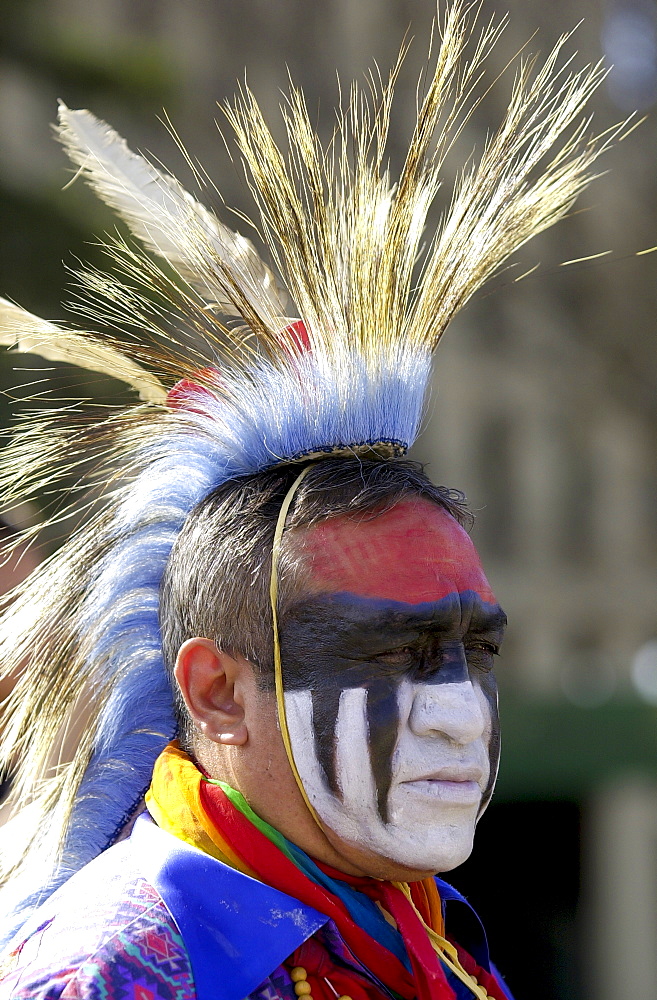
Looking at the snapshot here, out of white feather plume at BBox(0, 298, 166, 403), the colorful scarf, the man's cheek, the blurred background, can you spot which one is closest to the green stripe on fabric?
the colorful scarf

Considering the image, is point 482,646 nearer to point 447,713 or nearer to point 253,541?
point 447,713

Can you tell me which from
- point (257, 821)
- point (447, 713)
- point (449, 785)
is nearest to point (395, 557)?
point (447, 713)

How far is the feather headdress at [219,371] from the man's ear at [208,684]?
0.25 meters

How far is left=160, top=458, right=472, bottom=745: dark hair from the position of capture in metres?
1.96

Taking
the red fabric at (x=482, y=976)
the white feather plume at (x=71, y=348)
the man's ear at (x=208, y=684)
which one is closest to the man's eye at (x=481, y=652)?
the man's ear at (x=208, y=684)

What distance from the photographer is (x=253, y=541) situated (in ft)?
6.55

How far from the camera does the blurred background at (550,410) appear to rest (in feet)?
25.6

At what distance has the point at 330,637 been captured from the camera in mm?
1893

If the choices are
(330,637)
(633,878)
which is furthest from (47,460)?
(633,878)

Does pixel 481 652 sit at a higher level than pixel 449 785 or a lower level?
higher

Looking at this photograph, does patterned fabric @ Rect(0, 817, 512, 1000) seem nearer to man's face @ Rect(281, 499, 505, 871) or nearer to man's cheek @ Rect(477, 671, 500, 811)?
man's face @ Rect(281, 499, 505, 871)

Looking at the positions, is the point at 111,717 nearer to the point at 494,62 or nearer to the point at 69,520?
the point at 69,520

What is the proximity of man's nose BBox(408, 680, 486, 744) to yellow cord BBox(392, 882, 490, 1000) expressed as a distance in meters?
0.34

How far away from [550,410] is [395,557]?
9.57m
